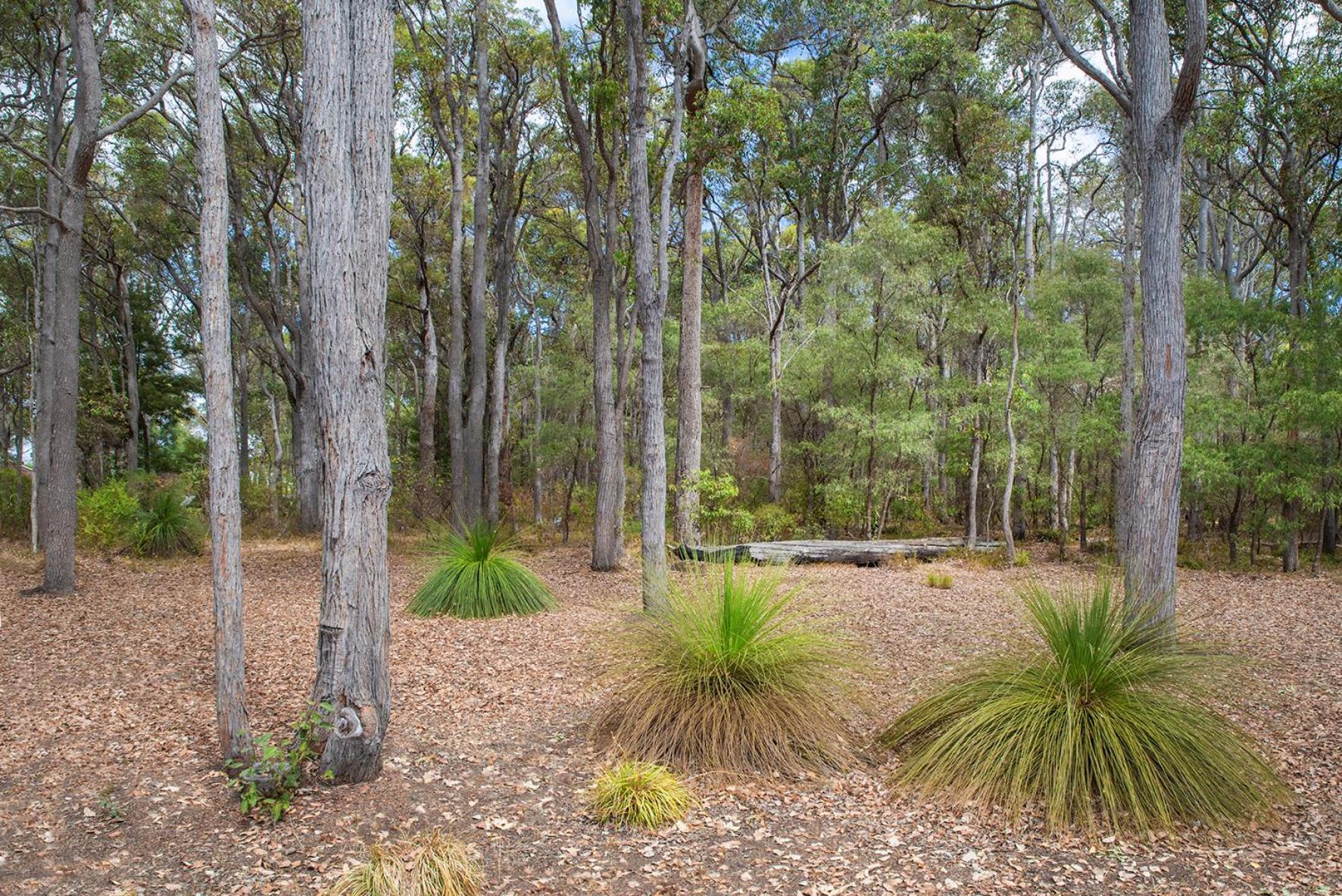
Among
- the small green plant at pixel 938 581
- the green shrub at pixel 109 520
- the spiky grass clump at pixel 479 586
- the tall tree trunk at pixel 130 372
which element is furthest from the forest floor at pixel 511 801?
the tall tree trunk at pixel 130 372

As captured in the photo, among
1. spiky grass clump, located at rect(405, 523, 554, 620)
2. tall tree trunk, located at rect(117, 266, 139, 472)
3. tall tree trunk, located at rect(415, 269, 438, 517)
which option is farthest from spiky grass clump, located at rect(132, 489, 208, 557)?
tall tree trunk, located at rect(117, 266, 139, 472)

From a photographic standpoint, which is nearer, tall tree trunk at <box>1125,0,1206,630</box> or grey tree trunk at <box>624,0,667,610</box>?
tall tree trunk at <box>1125,0,1206,630</box>

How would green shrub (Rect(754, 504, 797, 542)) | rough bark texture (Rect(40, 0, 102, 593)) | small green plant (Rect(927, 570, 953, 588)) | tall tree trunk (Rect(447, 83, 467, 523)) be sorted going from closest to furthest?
rough bark texture (Rect(40, 0, 102, 593)), small green plant (Rect(927, 570, 953, 588)), tall tree trunk (Rect(447, 83, 467, 523)), green shrub (Rect(754, 504, 797, 542))

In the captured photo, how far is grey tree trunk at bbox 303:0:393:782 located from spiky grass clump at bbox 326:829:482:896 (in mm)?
802

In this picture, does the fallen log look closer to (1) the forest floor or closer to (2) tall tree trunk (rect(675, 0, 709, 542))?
(2) tall tree trunk (rect(675, 0, 709, 542))

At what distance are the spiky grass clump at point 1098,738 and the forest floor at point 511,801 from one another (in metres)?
0.13

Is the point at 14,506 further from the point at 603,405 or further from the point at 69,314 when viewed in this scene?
the point at 603,405

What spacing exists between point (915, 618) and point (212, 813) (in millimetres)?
6039

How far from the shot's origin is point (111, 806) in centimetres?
328

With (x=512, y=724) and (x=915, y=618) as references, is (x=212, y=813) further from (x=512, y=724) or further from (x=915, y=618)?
(x=915, y=618)

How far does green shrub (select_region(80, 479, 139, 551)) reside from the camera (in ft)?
35.9

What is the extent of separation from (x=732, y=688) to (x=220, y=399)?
2845mm

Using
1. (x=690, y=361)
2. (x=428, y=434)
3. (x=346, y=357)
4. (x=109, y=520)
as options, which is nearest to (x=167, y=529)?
(x=109, y=520)

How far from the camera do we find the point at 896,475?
48.0 feet
